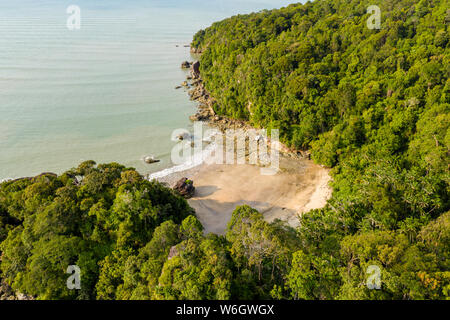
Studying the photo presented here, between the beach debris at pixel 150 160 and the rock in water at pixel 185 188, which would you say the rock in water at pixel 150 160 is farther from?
the rock in water at pixel 185 188

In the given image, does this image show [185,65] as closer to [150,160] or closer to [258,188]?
[150,160]

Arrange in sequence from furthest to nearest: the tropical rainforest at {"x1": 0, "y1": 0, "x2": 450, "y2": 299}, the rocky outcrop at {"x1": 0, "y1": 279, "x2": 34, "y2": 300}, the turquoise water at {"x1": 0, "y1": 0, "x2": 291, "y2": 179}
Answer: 1. the turquoise water at {"x1": 0, "y1": 0, "x2": 291, "y2": 179}
2. the rocky outcrop at {"x1": 0, "y1": 279, "x2": 34, "y2": 300}
3. the tropical rainforest at {"x1": 0, "y1": 0, "x2": 450, "y2": 299}

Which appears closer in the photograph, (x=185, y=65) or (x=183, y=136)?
(x=183, y=136)

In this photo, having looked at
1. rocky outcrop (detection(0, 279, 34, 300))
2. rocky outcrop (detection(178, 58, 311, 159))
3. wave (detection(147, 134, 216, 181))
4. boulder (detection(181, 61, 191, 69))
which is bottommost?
rocky outcrop (detection(0, 279, 34, 300))

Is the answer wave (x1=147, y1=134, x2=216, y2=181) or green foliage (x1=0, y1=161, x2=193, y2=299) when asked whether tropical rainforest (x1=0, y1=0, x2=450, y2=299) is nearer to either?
green foliage (x1=0, y1=161, x2=193, y2=299)

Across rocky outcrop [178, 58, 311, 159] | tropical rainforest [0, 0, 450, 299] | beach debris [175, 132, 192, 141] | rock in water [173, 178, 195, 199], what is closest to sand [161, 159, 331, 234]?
rock in water [173, 178, 195, 199]

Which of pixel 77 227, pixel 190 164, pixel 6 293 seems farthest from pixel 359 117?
pixel 6 293
